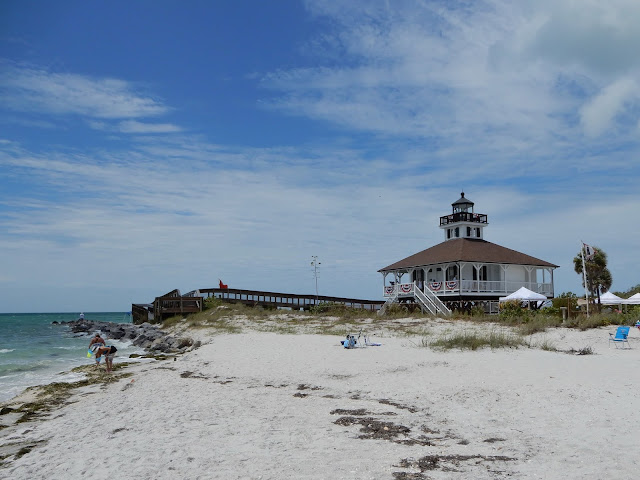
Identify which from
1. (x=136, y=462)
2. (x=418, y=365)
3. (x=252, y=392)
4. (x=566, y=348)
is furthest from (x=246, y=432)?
(x=566, y=348)

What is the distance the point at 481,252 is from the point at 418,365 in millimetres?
26067

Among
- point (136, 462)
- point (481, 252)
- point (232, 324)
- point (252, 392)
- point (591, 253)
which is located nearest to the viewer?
point (136, 462)

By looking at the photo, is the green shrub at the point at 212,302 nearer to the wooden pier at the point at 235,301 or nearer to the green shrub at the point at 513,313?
the wooden pier at the point at 235,301

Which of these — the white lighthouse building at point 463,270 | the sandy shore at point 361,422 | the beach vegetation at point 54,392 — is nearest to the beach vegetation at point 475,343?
the sandy shore at point 361,422

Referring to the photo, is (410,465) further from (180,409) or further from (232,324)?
(232,324)

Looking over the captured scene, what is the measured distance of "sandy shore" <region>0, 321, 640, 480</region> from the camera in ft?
21.4

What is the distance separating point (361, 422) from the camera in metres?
8.62

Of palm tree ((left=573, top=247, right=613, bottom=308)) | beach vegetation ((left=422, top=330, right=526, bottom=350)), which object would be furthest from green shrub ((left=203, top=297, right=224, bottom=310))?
palm tree ((left=573, top=247, right=613, bottom=308))

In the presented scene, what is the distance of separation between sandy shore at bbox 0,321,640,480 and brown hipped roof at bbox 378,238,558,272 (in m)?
21.3

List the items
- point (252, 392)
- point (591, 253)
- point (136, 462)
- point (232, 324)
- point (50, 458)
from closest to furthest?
point (136, 462) < point (50, 458) < point (252, 392) < point (591, 253) < point (232, 324)

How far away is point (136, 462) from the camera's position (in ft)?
23.3

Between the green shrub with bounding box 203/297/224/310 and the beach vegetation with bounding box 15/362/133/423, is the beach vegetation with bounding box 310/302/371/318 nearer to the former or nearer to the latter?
the green shrub with bounding box 203/297/224/310

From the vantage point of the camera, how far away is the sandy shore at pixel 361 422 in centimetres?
651

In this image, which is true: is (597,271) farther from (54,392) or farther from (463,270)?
(54,392)
